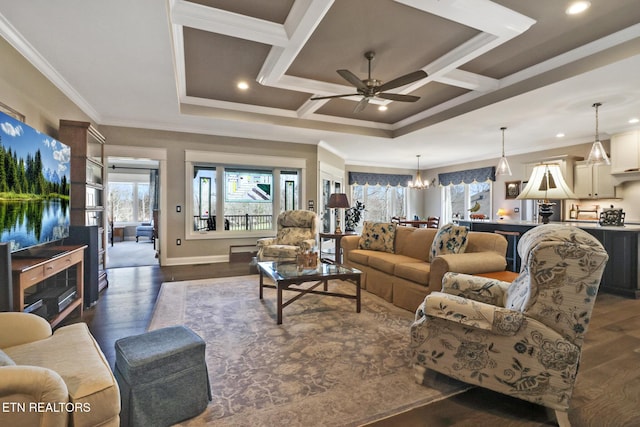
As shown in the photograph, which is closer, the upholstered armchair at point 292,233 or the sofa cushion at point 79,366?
the sofa cushion at point 79,366

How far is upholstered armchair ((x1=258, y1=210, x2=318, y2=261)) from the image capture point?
484 centimetres

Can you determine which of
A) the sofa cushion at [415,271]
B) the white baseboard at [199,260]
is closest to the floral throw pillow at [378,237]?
the sofa cushion at [415,271]

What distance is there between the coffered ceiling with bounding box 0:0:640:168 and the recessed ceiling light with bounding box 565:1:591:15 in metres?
0.07

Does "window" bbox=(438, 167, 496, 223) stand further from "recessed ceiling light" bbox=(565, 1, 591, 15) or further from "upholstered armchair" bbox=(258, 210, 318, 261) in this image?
"recessed ceiling light" bbox=(565, 1, 591, 15)

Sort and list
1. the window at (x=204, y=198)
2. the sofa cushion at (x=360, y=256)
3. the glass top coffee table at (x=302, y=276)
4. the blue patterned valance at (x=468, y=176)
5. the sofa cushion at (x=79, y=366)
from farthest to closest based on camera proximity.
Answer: the blue patterned valance at (x=468, y=176) → the window at (x=204, y=198) → the sofa cushion at (x=360, y=256) → the glass top coffee table at (x=302, y=276) → the sofa cushion at (x=79, y=366)

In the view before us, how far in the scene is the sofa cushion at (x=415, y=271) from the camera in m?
3.10

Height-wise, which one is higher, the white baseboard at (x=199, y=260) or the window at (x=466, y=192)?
the window at (x=466, y=192)

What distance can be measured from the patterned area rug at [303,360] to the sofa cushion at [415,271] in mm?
368

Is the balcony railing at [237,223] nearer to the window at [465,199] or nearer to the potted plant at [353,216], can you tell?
the potted plant at [353,216]

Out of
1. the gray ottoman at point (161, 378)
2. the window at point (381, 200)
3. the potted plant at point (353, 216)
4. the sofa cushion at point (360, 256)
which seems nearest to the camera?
the gray ottoman at point (161, 378)

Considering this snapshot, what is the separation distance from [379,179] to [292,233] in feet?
17.2

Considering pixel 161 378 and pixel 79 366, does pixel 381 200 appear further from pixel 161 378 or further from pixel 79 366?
pixel 79 366

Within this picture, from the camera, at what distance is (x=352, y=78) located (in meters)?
3.13

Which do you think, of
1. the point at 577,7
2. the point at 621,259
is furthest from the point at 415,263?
the point at 621,259
